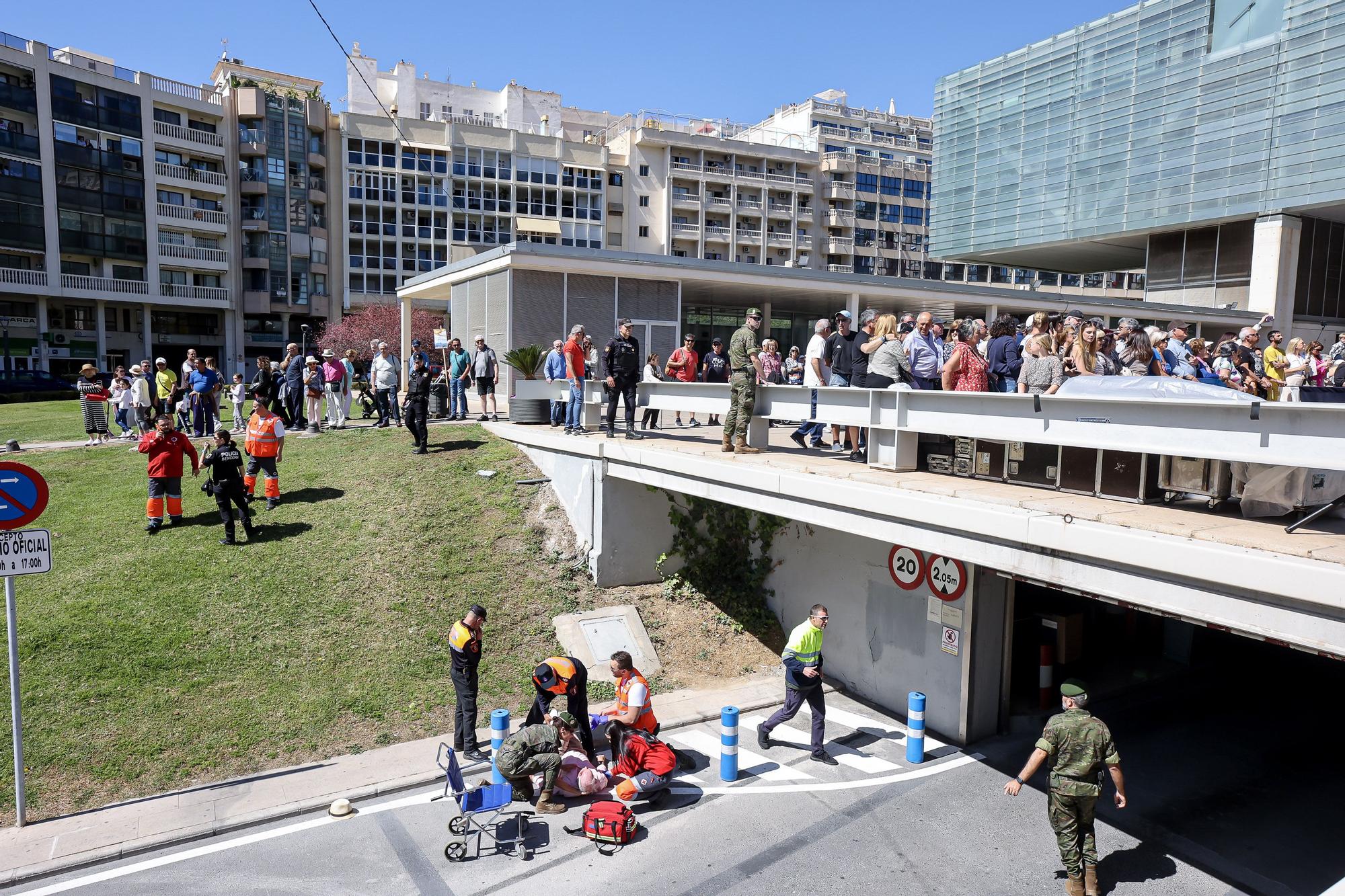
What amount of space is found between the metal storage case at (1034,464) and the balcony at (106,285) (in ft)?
178

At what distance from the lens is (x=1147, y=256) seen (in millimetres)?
35688

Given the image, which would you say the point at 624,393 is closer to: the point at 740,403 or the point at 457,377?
the point at 740,403

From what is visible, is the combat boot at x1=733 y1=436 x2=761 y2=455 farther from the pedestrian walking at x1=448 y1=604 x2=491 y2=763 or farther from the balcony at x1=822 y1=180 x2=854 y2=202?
the balcony at x1=822 y1=180 x2=854 y2=202

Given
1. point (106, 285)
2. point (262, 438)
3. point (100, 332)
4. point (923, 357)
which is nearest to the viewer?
point (923, 357)

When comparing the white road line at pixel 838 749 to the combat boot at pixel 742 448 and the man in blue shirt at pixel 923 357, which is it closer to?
the combat boot at pixel 742 448

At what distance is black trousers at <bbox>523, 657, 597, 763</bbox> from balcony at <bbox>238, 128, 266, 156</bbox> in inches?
2229

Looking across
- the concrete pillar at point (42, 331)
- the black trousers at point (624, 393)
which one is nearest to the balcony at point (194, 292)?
the concrete pillar at point (42, 331)

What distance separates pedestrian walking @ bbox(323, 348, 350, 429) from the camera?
19.6 meters

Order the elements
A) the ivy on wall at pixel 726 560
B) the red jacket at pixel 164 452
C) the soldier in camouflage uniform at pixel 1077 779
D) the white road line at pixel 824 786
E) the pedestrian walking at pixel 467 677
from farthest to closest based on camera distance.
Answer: the ivy on wall at pixel 726 560
the red jacket at pixel 164 452
the pedestrian walking at pixel 467 677
the white road line at pixel 824 786
the soldier in camouflage uniform at pixel 1077 779

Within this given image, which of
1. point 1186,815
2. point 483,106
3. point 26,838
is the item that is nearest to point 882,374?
point 1186,815

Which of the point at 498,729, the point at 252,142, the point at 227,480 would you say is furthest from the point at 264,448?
the point at 252,142

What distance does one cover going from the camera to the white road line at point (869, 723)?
35.0 feet

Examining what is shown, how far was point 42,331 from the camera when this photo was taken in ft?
154

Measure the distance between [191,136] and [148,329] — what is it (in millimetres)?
12229
